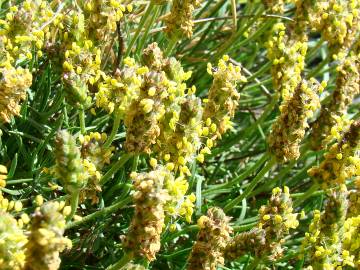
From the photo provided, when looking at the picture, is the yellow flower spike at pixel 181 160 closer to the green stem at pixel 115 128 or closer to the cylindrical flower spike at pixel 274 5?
the green stem at pixel 115 128

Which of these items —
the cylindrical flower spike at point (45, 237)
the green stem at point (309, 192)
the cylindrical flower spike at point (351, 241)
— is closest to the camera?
the cylindrical flower spike at point (45, 237)

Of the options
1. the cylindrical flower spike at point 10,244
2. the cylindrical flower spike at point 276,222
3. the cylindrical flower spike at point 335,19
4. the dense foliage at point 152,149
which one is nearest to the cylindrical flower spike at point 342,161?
the dense foliage at point 152,149

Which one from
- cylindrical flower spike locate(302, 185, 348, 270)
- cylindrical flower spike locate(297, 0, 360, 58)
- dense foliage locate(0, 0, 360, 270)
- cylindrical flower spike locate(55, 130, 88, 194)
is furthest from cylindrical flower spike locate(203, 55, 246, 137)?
cylindrical flower spike locate(297, 0, 360, 58)

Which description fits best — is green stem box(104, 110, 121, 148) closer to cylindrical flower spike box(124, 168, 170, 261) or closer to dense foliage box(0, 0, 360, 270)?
dense foliage box(0, 0, 360, 270)

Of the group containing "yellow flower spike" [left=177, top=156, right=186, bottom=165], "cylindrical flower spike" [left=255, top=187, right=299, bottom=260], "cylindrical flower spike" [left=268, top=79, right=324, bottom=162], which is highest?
"cylindrical flower spike" [left=268, top=79, right=324, bottom=162]

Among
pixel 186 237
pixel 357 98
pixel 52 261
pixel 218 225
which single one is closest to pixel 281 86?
pixel 186 237

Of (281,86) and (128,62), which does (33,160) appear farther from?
(281,86)
